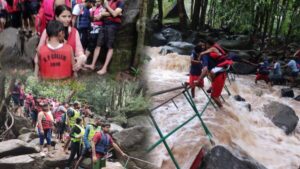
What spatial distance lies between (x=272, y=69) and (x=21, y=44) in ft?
16.4

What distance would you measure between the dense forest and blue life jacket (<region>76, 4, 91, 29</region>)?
4.89m

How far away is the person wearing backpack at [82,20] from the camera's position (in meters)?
1.48

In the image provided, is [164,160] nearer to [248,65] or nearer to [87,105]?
[87,105]

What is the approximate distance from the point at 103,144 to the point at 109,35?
0.37 meters

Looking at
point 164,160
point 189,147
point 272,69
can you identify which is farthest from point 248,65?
point 164,160

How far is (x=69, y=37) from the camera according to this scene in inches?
51.8

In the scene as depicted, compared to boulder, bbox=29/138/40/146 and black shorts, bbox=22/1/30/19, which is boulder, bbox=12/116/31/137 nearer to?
boulder, bbox=29/138/40/146

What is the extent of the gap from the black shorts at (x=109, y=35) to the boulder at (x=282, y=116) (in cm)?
307

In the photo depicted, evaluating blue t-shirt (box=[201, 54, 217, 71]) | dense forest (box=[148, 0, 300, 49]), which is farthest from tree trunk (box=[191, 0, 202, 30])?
blue t-shirt (box=[201, 54, 217, 71])

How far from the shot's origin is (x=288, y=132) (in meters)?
4.06

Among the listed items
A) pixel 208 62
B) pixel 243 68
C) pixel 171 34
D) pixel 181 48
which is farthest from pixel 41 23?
pixel 171 34

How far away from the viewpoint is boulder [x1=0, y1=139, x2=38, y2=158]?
149cm

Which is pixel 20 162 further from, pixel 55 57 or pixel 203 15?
pixel 203 15

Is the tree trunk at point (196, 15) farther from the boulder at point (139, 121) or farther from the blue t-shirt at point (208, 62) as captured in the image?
the boulder at point (139, 121)
